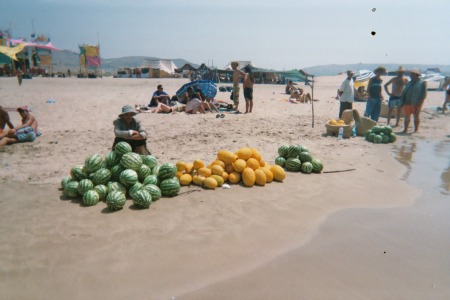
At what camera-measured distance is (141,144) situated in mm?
5754

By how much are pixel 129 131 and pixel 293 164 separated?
326 centimetres

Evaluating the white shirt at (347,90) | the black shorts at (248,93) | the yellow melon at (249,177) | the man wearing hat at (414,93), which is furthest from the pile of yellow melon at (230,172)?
the black shorts at (248,93)

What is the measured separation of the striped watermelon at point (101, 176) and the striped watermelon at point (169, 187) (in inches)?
33.2

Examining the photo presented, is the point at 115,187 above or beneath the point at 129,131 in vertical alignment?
beneath

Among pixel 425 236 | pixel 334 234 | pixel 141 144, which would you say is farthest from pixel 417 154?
pixel 141 144

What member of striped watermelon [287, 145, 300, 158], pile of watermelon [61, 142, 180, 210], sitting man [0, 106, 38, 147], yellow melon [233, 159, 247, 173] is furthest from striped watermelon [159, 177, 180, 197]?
sitting man [0, 106, 38, 147]

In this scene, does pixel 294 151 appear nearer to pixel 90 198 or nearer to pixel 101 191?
pixel 101 191

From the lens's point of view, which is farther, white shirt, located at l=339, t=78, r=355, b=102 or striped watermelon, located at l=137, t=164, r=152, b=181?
white shirt, located at l=339, t=78, r=355, b=102

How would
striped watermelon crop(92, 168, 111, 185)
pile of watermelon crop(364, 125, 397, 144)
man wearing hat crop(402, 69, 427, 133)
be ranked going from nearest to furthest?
striped watermelon crop(92, 168, 111, 185), pile of watermelon crop(364, 125, 397, 144), man wearing hat crop(402, 69, 427, 133)

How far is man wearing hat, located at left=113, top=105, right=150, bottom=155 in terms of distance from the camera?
546 centimetres

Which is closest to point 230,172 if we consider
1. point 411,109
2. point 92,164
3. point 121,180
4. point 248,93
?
point 121,180

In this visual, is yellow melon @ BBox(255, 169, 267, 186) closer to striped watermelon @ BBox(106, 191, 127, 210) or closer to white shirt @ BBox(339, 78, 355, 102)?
striped watermelon @ BBox(106, 191, 127, 210)

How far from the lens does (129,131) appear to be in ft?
17.8

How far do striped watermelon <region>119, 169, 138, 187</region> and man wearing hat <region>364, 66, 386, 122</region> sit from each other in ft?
29.2
